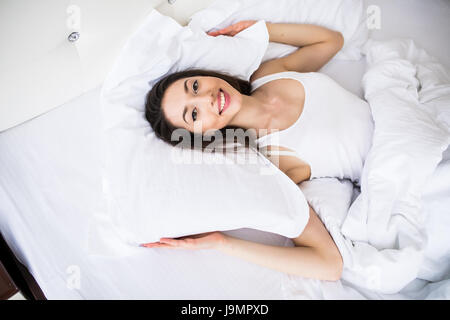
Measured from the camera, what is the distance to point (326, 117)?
1.00m

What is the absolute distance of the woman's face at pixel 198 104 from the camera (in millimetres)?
922

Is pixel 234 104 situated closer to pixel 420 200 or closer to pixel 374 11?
pixel 420 200

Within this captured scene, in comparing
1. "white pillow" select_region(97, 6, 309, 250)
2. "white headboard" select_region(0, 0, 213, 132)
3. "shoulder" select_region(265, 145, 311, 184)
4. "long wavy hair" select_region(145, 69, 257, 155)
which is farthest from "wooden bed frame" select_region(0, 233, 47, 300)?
"shoulder" select_region(265, 145, 311, 184)

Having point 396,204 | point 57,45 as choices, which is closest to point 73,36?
point 57,45

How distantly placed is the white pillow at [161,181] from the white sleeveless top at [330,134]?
0.15 meters

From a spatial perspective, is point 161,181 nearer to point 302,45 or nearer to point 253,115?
point 253,115

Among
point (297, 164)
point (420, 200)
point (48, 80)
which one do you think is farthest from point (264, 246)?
point (48, 80)

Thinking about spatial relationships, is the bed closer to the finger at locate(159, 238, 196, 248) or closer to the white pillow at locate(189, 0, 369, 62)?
the finger at locate(159, 238, 196, 248)

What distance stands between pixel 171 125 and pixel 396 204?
0.70m

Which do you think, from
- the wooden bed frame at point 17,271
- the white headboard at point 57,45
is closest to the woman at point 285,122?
the white headboard at point 57,45

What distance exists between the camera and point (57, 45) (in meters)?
0.84

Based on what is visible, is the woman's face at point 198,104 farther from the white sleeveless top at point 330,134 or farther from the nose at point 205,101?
the white sleeveless top at point 330,134

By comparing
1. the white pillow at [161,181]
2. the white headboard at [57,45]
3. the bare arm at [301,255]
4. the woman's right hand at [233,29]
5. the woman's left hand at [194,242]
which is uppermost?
the white headboard at [57,45]
